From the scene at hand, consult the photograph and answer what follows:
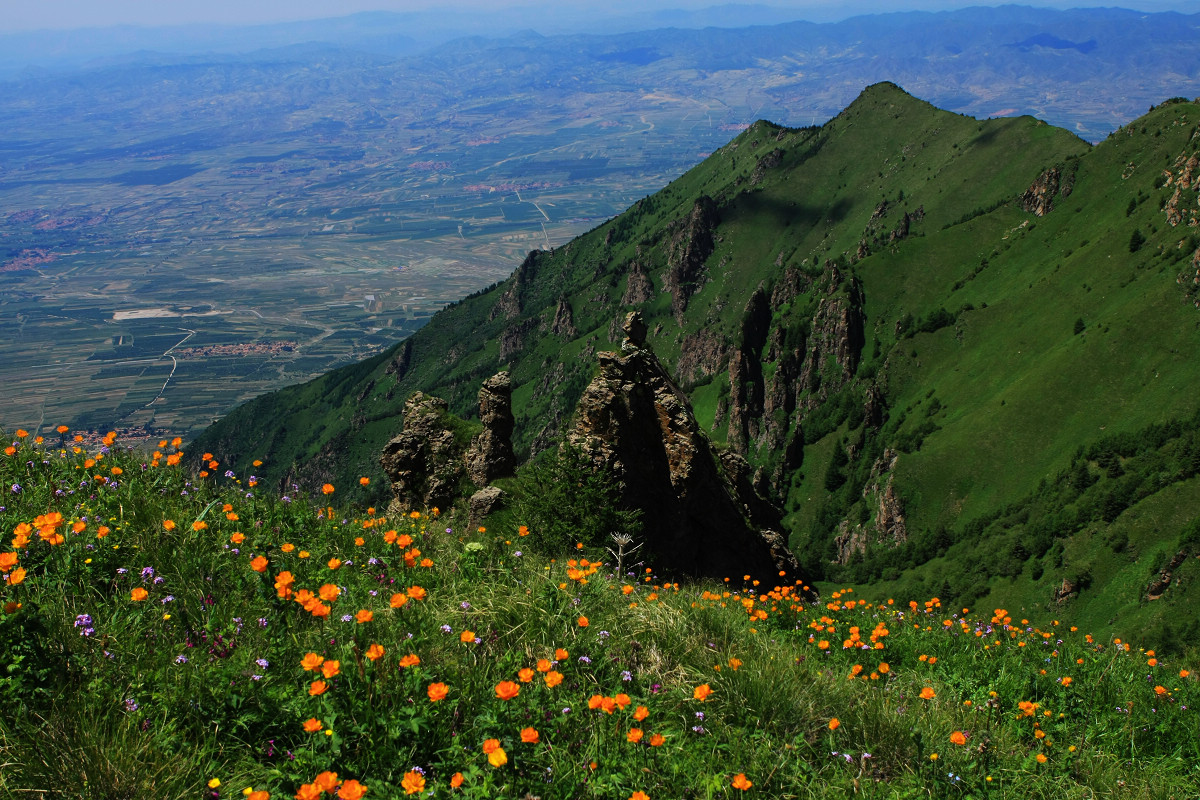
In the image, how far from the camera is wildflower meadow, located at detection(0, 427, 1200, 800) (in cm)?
554

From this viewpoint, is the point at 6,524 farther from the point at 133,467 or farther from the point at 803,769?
the point at 803,769

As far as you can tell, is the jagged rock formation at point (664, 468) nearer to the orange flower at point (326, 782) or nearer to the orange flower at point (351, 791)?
the orange flower at point (351, 791)

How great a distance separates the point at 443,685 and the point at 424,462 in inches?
1277

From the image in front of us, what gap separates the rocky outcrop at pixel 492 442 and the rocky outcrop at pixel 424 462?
1.11 meters

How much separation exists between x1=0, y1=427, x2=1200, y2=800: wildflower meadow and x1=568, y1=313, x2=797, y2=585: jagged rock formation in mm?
18233

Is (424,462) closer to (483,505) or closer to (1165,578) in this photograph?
(483,505)

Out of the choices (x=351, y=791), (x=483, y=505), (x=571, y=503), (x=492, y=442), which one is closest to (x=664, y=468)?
(x=492, y=442)

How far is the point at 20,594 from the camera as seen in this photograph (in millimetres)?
6883

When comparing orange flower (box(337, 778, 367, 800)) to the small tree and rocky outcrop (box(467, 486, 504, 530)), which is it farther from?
rocky outcrop (box(467, 486, 504, 530))

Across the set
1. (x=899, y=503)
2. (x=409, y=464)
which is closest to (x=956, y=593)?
(x=899, y=503)

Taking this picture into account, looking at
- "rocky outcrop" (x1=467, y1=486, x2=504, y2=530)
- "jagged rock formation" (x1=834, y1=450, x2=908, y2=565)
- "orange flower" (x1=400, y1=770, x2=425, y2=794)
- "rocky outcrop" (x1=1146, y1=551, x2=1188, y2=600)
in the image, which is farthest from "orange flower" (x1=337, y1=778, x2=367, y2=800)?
"jagged rock formation" (x1=834, y1=450, x2=908, y2=565)

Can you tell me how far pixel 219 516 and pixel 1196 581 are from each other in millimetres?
113591

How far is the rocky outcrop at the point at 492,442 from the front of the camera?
34.9 m

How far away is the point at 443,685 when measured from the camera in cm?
560
